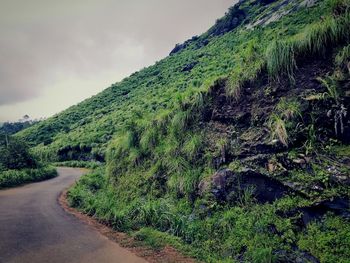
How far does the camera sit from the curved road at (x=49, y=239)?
7133mm

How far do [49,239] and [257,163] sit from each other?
6119 millimetres

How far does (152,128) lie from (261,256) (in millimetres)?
7602

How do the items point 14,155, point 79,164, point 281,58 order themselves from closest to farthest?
point 281,58 < point 14,155 < point 79,164

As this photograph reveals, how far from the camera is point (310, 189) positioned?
23.6 feet

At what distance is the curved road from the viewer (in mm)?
7133

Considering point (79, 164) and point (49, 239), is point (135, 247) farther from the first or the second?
point (79, 164)

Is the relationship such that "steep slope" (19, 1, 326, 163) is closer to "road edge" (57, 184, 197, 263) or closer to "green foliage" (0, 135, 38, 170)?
"green foliage" (0, 135, 38, 170)

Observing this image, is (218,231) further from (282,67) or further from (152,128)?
(152,128)

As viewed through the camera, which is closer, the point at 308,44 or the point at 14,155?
the point at 308,44

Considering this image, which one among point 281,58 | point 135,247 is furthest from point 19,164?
point 281,58

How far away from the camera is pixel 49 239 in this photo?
826 cm

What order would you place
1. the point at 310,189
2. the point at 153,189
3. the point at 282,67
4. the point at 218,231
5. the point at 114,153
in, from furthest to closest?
the point at 114,153 → the point at 153,189 → the point at 282,67 → the point at 218,231 → the point at 310,189

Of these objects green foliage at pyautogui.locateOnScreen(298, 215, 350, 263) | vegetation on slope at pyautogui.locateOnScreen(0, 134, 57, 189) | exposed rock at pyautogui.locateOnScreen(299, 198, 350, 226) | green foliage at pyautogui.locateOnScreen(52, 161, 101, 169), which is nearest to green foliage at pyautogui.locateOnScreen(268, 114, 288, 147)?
exposed rock at pyautogui.locateOnScreen(299, 198, 350, 226)

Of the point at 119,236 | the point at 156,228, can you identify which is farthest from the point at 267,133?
the point at 119,236
